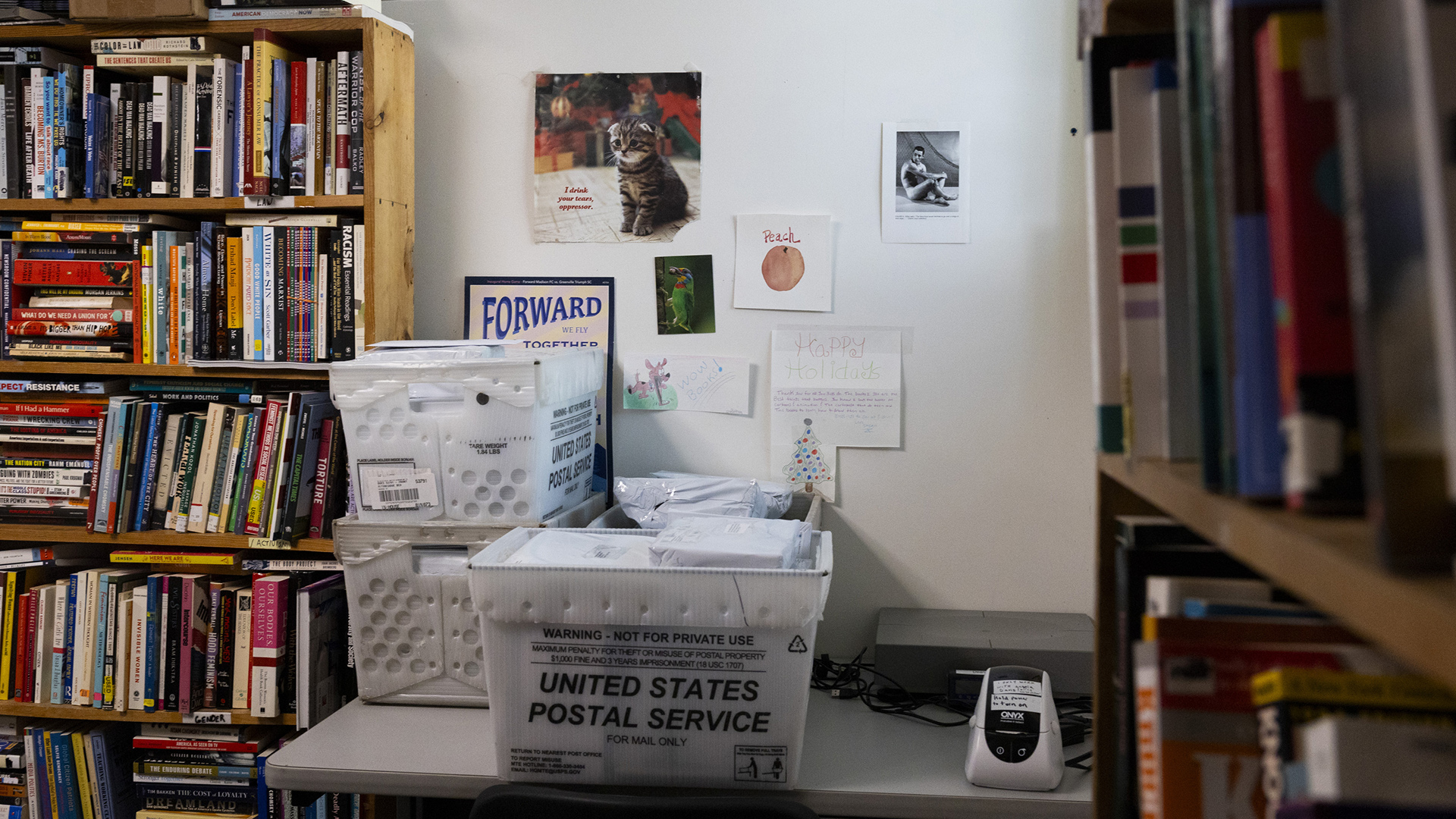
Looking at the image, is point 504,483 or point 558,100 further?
point 558,100

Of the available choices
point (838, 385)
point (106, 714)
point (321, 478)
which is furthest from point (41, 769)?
point (838, 385)

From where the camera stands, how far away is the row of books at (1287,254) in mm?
298

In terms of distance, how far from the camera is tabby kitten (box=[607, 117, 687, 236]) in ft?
6.62

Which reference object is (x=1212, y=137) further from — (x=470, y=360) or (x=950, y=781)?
(x=470, y=360)

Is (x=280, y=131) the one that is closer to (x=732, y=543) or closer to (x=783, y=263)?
(x=783, y=263)

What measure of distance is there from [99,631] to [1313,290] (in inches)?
87.5

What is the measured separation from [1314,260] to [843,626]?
170cm

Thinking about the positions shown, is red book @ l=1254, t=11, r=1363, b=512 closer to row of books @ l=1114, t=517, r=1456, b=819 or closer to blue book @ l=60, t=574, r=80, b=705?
row of books @ l=1114, t=517, r=1456, b=819

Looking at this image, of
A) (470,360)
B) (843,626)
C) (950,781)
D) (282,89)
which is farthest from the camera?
(843,626)

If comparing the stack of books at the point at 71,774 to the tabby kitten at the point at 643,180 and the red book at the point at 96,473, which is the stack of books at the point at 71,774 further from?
the tabby kitten at the point at 643,180

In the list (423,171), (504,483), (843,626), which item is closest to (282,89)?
(423,171)

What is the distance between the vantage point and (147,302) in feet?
6.25

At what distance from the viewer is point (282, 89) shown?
6.13ft

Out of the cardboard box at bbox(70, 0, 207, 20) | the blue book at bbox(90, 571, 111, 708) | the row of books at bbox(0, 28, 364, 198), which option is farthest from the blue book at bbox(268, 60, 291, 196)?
the blue book at bbox(90, 571, 111, 708)
